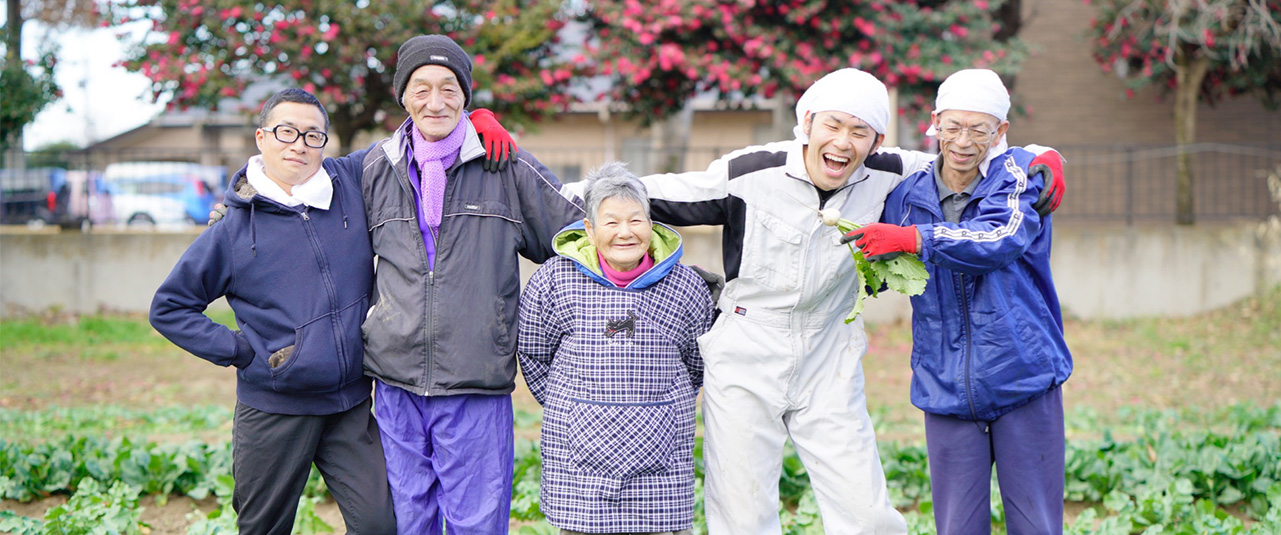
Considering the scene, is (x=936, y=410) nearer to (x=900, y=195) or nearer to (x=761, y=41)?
(x=900, y=195)

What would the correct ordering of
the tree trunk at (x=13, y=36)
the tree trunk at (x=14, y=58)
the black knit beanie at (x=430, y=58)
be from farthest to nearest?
the tree trunk at (x=13, y=36) → the tree trunk at (x=14, y=58) → the black knit beanie at (x=430, y=58)

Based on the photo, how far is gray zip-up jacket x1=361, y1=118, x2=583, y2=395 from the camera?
3496 mm

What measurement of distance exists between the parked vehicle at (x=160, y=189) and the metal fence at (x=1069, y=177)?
101 mm

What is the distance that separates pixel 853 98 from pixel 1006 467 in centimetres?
138

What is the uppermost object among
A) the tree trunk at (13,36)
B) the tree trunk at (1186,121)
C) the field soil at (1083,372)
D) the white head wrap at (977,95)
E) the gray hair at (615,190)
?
the tree trunk at (13,36)

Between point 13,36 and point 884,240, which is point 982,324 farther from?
point 13,36

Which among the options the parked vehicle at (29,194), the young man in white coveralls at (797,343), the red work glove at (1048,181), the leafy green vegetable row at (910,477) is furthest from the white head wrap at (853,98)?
the parked vehicle at (29,194)

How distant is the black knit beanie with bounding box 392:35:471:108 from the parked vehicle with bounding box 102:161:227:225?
492 inches

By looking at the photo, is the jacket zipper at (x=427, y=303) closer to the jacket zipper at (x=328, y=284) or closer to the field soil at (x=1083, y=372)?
the jacket zipper at (x=328, y=284)

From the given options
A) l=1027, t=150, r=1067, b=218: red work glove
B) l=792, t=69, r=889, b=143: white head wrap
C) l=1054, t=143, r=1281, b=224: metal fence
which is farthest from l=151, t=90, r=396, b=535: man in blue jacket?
l=1054, t=143, r=1281, b=224: metal fence

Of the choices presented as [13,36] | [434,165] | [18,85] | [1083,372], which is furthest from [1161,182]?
[13,36]

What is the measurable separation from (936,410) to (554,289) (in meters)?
1.40

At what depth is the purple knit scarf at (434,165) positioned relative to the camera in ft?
11.7

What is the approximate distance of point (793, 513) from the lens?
5.12 m
